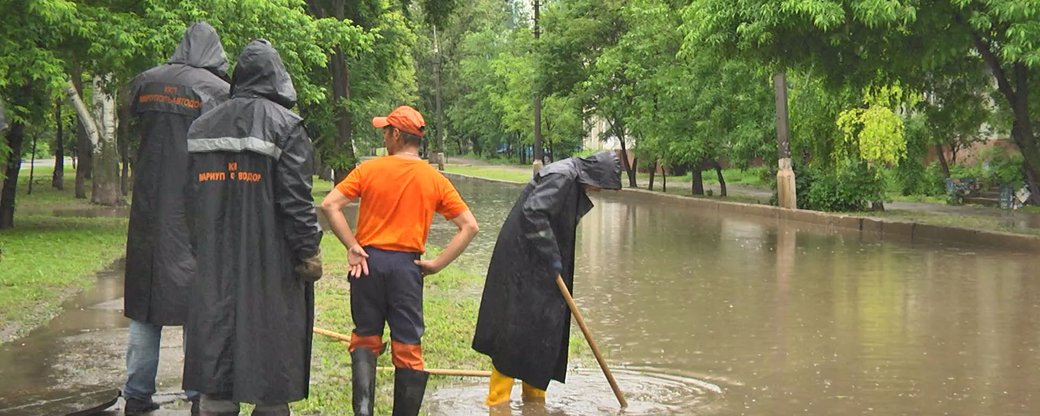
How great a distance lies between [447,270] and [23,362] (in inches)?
287

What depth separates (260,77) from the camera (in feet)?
19.4

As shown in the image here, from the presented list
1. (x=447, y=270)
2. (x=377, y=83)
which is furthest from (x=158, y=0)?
(x=377, y=83)

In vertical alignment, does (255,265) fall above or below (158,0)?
below

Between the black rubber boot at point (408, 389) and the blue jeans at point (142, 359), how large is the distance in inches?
41.6

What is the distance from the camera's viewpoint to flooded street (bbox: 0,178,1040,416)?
312 inches

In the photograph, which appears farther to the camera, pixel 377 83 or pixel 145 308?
pixel 377 83

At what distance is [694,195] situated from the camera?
35781 mm

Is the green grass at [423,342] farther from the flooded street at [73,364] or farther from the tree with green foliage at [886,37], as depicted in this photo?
the tree with green foliage at [886,37]

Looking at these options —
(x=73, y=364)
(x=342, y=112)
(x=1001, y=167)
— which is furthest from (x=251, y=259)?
(x=342, y=112)

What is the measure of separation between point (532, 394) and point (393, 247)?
1846 millimetres

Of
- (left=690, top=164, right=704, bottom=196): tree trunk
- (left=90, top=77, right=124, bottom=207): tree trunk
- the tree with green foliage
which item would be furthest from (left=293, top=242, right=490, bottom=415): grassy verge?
(left=690, top=164, right=704, bottom=196): tree trunk

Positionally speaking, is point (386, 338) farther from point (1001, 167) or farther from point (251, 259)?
point (1001, 167)

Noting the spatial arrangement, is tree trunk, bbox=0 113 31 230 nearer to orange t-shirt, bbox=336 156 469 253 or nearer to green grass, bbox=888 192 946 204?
orange t-shirt, bbox=336 156 469 253

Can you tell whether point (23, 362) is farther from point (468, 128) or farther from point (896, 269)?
point (468, 128)
